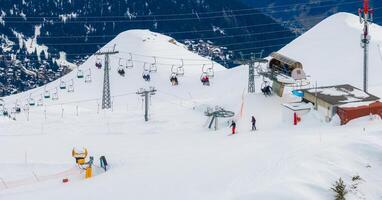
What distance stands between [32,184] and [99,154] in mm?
6490


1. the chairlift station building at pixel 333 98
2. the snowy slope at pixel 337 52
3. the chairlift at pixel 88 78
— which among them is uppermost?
the snowy slope at pixel 337 52

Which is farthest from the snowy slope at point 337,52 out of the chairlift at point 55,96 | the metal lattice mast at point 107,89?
the chairlift at point 55,96

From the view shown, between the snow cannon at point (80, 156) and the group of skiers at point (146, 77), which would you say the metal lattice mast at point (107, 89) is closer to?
the group of skiers at point (146, 77)

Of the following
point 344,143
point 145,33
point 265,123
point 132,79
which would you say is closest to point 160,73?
point 132,79

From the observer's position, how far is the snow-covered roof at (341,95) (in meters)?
46.6

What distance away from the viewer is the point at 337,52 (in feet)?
287

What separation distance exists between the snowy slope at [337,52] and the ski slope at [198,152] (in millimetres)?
327

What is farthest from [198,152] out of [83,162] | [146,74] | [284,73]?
[146,74]

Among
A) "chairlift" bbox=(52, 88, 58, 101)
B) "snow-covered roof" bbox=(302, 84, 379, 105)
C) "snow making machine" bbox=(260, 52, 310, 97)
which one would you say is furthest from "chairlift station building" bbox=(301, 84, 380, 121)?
"chairlift" bbox=(52, 88, 58, 101)

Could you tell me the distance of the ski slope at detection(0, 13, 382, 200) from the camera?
29006 millimetres

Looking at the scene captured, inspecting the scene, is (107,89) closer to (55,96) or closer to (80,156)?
(55,96)

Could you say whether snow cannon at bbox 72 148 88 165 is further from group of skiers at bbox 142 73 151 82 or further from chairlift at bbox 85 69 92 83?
chairlift at bbox 85 69 92 83

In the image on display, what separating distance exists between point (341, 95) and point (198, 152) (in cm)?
1542

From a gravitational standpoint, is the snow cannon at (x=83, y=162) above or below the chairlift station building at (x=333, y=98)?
below
